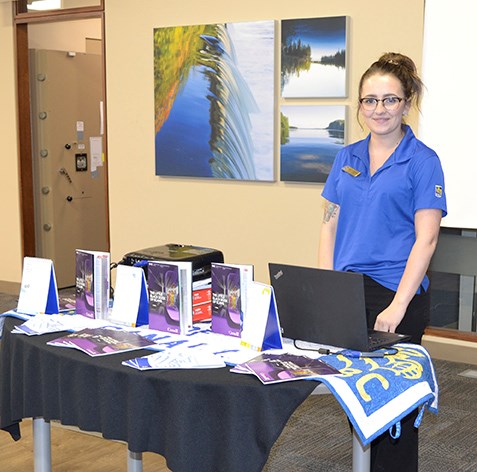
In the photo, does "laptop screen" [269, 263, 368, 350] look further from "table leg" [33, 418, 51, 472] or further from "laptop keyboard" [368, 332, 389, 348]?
"table leg" [33, 418, 51, 472]

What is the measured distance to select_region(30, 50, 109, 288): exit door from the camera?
283 inches

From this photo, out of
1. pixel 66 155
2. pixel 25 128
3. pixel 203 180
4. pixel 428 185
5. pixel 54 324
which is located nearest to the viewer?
pixel 428 185

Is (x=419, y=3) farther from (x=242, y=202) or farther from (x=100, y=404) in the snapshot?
(x=100, y=404)

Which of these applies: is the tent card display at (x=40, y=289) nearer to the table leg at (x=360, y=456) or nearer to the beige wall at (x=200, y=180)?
the table leg at (x=360, y=456)

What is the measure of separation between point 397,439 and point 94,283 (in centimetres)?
112

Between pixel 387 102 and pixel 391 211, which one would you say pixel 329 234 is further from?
pixel 387 102

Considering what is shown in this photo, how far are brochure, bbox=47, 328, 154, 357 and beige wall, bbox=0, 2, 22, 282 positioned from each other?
4.73 m

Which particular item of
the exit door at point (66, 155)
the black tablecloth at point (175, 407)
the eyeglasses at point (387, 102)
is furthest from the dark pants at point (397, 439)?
the exit door at point (66, 155)

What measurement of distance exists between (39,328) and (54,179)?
4.71 m

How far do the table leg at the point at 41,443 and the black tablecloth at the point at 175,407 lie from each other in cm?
33

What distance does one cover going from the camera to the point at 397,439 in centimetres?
278

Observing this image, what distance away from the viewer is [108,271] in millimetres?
2930

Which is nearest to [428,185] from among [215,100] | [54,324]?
[54,324]

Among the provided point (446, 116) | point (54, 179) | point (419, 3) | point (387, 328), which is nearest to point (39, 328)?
point (387, 328)
